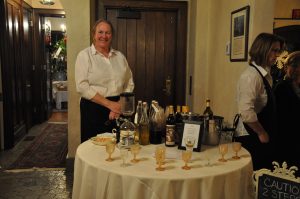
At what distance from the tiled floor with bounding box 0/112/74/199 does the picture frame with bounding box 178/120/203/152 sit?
1575 millimetres

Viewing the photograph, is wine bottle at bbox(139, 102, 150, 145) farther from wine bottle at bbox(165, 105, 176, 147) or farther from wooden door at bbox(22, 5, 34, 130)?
wooden door at bbox(22, 5, 34, 130)

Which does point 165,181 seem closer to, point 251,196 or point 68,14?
point 251,196

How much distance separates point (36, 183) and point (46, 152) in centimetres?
120

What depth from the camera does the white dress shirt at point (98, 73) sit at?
2.50 meters

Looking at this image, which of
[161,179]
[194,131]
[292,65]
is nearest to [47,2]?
[292,65]

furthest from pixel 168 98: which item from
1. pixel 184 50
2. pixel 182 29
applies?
pixel 182 29

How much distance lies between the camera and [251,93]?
218 cm

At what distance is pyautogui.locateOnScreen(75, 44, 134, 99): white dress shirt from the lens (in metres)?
2.50

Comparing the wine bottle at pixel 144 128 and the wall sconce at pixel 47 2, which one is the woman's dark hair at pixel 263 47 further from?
the wall sconce at pixel 47 2

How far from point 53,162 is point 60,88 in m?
4.70

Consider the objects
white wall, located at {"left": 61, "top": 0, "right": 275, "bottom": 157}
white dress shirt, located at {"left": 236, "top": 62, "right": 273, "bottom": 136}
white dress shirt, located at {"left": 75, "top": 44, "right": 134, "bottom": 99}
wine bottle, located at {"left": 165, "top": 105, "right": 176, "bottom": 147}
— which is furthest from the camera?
white wall, located at {"left": 61, "top": 0, "right": 275, "bottom": 157}

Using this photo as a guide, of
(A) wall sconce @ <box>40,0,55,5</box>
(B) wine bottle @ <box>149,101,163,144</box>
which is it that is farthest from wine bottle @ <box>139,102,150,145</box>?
(A) wall sconce @ <box>40,0,55,5</box>

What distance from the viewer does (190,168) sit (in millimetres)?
1596

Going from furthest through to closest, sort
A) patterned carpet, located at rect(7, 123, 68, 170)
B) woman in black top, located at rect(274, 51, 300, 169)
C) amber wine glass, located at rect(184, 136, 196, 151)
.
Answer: patterned carpet, located at rect(7, 123, 68, 170) < woman in black top, located at rect(274, 51, 300, 169) < amber wine glass, located at rect(184, 136, 196, 151)
